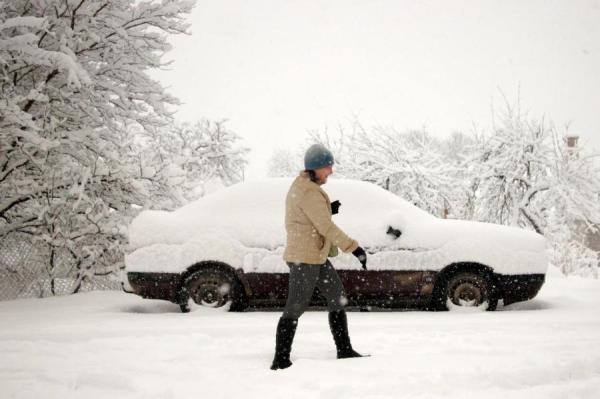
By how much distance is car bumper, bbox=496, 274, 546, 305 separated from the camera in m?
5.30

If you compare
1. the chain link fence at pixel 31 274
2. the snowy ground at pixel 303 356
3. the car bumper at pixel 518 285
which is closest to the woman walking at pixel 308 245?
the snowy ground at pixel 303 356

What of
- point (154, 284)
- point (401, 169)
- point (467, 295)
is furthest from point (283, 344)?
point (401, 169)

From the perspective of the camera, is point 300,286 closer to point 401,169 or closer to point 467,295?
point 467,295

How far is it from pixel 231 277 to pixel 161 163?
10.9 ft

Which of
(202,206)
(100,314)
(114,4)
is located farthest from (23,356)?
(114,4)

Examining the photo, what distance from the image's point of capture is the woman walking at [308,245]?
119 inches

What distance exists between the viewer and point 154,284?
5293 millimetres

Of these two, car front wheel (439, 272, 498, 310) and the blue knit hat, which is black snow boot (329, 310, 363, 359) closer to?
the blue knit hat

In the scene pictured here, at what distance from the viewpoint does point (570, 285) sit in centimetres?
712

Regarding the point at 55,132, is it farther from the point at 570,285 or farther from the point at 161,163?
the point at 570,285

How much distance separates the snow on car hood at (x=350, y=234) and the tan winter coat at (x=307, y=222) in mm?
2218

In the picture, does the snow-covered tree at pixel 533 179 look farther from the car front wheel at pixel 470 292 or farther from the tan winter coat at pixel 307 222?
the tan winter coat at pixel 307 222

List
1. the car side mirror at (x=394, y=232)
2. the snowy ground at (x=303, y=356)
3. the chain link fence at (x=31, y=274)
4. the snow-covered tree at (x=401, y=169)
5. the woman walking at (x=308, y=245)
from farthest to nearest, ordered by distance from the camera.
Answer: the snow-covered tree at (x=401, y=169) → the chain link fence at (x=31, y=274) → the car side mirror at (x=394, y=232) → the woman walking at (x=308, y=245) → the snowy ground at (x=303, y=356)

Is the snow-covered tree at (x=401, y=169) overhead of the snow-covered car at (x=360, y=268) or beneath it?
overhead
